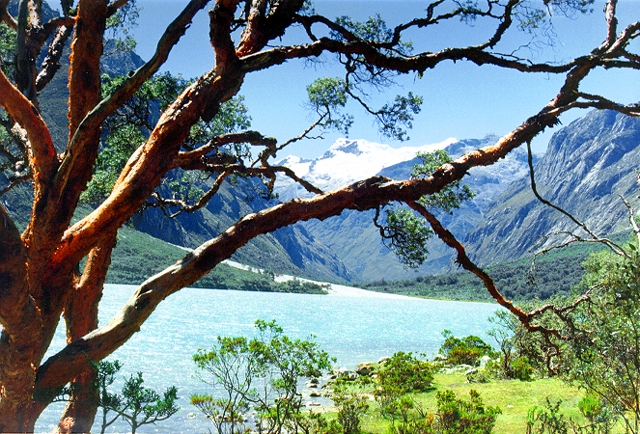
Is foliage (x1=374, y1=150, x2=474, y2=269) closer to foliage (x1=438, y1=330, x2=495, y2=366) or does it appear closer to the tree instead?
the tree

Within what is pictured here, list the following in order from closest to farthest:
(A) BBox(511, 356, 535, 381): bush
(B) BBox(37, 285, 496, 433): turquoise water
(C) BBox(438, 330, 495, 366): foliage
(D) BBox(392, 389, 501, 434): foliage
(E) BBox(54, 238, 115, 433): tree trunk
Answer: (E) BBox(54, 238, 115, 433): tree trunk → (D) BBox(392, 389, 501, 434): foliage → (A) BBox(511, 356, 535, 381): bush → (B) BBox(37, 285, 496, 433): turquoise water → (C) BBox(438, 330, 495, 366): foliage

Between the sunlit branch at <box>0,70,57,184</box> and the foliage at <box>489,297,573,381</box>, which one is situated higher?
the sunlit branch at <box>0,70,57,184</box>

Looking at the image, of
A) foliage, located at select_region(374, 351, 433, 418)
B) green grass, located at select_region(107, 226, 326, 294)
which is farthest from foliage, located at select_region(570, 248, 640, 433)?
green grass, located at select_region(107, 226, 326, 294)

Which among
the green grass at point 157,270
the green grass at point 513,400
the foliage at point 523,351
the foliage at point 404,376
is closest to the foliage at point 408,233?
the green grass at point 513,400

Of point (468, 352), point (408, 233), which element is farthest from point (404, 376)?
point (408, 233)

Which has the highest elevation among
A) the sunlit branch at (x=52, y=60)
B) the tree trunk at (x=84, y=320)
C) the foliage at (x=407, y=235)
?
the sunlit branch at (x=52, y=60)

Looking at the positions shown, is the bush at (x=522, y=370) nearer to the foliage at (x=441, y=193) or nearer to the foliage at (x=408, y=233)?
the foliage at (x=441, y=193)

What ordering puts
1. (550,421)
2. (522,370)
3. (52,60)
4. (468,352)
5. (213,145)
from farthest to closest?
(468,352), (522,370), (550,421), (213,145), (52,60)

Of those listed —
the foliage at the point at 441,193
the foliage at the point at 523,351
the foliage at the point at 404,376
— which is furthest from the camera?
the foliage at the point at 523,351

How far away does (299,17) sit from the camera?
17.0ft

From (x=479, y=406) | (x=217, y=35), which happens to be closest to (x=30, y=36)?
(x=217, y=35)

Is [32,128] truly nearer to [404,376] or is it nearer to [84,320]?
[84,320]

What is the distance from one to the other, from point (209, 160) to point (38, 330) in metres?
3.29

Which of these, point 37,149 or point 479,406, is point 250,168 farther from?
point 479,406
